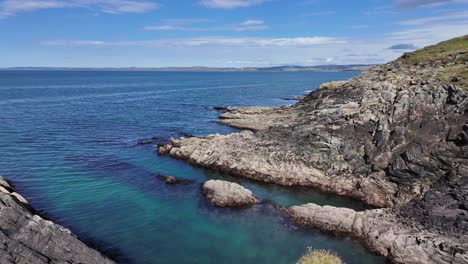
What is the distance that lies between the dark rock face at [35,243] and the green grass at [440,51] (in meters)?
68.6

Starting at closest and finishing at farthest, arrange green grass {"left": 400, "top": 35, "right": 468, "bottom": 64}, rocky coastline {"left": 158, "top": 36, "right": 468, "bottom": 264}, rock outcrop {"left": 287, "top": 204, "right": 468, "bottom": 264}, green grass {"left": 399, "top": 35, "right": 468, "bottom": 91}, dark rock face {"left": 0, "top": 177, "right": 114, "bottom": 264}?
dark rock face {"left": 0, "top": 177, "right": 114, "bottom": 264}, rock outcrop {"left": 287, "top": 204, "right": 468, "bottom": 264}, rocky coastline {"left": 158, "top": 36, "right": 468, "bottom": 264}, green grass {"left": 399, "top": 35, "right": 468, "bottom": 91}, green grass {"left": 400, "top": 35, "right": 468, "bottom": 64}

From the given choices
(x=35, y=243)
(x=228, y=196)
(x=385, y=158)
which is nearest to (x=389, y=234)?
(x=385, y=158)

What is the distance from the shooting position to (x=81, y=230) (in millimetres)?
35812

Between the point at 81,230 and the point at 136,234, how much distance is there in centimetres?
547

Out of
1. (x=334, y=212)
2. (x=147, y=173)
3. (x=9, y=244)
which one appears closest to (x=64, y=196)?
(x=147, y=173)

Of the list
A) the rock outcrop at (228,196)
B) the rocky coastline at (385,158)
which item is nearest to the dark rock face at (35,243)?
the rock outcrop at (228,196)

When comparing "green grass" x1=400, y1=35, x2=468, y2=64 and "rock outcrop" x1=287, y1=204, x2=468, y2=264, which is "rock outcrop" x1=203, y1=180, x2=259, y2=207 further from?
"green grass" x1=400, y1=35, x2=468, y2=64

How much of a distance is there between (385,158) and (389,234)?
51.2ft

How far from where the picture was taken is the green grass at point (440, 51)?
7243cm

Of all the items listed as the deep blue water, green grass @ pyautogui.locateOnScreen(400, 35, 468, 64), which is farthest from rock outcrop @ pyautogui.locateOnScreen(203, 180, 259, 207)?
green grass @ pyautogui.locateOnScreen(400, 35, 468, 64)

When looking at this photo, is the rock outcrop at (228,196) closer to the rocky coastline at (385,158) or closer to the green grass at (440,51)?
the rocky coastline at (385,158)

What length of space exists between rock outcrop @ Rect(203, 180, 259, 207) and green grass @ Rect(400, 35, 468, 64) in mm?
49727

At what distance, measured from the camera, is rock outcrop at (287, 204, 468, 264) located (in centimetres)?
3055

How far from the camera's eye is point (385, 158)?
47375mm
